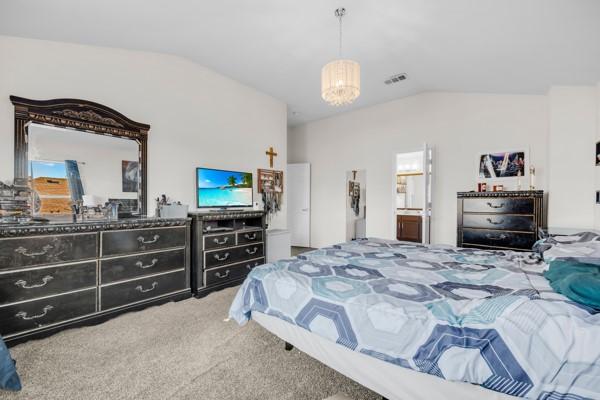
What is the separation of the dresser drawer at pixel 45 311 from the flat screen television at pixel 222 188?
5.27 feet

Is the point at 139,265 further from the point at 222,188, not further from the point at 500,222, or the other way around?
the point at 500,222

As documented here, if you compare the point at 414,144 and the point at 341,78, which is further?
the point at 414,144

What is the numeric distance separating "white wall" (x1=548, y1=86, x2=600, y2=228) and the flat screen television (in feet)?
13.5

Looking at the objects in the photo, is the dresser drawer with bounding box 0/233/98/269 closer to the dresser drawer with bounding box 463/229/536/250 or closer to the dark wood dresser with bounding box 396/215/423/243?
the dresser drawer with bounding box 463/229/536/250

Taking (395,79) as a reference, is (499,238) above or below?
below

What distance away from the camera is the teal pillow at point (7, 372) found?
4.74 feet

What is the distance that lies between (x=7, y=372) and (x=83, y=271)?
Result: 3.03 ft

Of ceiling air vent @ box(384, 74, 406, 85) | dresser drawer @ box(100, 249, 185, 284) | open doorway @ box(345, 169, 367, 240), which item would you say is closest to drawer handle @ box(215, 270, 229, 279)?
dresser drawer @ box(100, 249, 185, 284)

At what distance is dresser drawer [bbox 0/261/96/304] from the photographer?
1961 mm

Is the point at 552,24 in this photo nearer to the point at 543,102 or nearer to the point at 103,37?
the point at 543,102

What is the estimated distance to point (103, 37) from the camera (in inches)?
104

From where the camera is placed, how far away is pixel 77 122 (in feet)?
8.62

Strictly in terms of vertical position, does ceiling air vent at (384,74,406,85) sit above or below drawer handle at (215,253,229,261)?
above

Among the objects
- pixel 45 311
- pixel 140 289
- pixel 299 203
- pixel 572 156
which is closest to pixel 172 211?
pixel 140 289
